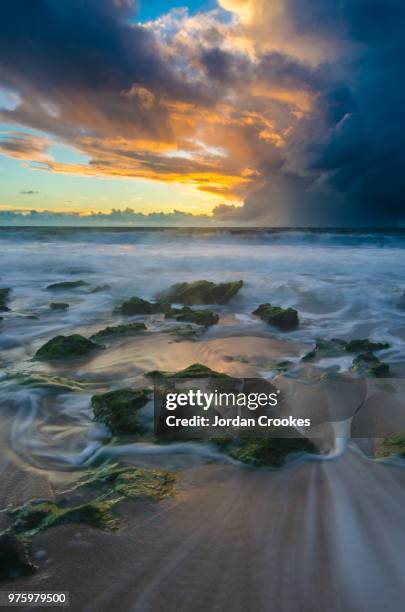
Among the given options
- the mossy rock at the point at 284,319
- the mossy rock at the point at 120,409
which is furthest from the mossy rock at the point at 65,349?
the mossy rock at the point at 284,319

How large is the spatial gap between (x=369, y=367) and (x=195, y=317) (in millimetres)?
3491

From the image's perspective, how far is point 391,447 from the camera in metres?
3.22

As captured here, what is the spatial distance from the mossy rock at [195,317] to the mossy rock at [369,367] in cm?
295

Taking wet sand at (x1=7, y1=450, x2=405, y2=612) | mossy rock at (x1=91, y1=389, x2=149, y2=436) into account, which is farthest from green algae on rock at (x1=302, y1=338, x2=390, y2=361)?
wet sand at (x1=7, y1=450, x2=405, y2=612)

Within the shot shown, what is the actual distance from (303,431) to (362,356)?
2.20m

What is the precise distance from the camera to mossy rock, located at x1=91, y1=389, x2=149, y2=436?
3.48m

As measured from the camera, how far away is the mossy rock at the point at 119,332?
21.2 ft

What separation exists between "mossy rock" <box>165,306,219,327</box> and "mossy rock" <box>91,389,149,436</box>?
11.5ft

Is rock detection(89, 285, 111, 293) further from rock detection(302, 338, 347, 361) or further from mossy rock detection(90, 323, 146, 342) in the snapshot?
rock detection(302, 338, 347, 361)

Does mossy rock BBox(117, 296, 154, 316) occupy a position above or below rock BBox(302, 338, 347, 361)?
above

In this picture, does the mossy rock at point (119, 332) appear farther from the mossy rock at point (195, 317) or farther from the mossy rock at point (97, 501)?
the mossy rock at point (97, 501)

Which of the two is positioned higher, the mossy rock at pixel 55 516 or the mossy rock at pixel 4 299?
the mossy rock at pixel 4 299

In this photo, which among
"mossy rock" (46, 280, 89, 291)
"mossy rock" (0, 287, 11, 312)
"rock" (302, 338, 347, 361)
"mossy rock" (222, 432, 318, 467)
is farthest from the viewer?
"mossy rock" (46, 280, 89, 291)

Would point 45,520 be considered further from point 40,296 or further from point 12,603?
point 40,296
